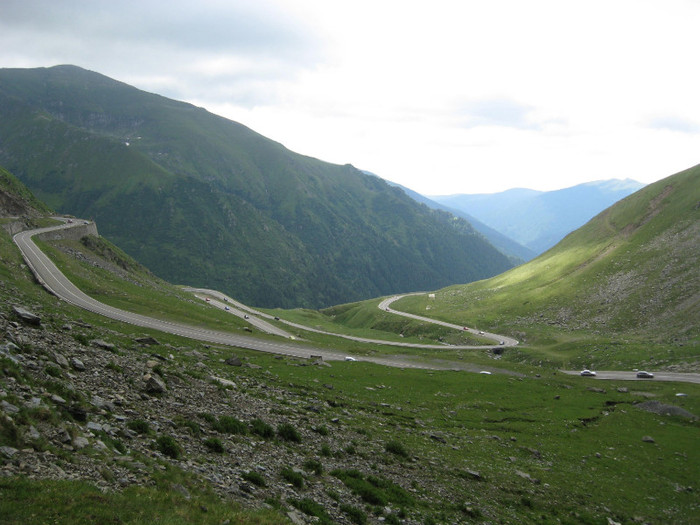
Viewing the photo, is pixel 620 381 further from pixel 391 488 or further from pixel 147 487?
pixel 147 487

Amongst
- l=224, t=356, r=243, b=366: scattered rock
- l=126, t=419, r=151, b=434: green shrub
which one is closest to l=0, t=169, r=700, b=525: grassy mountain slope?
l=126, t=419, r=151, b=434: green shrub

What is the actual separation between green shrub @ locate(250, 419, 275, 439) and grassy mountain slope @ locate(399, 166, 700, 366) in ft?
302

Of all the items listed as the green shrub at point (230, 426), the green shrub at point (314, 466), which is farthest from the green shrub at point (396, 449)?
the green shrub at point (230, 426)

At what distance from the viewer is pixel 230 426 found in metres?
23.3

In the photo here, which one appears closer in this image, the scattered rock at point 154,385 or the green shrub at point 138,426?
the green shrub at point 138,426

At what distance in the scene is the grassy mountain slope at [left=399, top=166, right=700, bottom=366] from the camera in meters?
105

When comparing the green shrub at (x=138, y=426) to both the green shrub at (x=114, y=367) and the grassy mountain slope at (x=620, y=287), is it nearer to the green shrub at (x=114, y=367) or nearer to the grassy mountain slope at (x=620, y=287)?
the green shrub at (x=114, y=367)

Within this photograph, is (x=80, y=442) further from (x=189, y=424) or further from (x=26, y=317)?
(x=26, y=317)

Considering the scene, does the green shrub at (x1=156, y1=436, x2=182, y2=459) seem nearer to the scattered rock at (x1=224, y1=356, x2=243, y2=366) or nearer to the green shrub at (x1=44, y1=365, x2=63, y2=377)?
the green shrub at (x1=44, y1=365, x2=63, y2=377)

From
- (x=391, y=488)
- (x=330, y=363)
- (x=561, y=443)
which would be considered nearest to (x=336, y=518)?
(x=391, y=488)

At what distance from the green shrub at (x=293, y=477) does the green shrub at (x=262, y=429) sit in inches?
178

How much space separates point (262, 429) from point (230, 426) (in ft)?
7.06

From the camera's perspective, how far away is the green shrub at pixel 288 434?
83.4ft

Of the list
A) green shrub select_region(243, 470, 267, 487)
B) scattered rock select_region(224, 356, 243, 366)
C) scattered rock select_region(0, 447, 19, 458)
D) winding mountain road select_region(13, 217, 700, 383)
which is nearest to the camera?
scattered rock select_region(0, 447, 19, 458)
